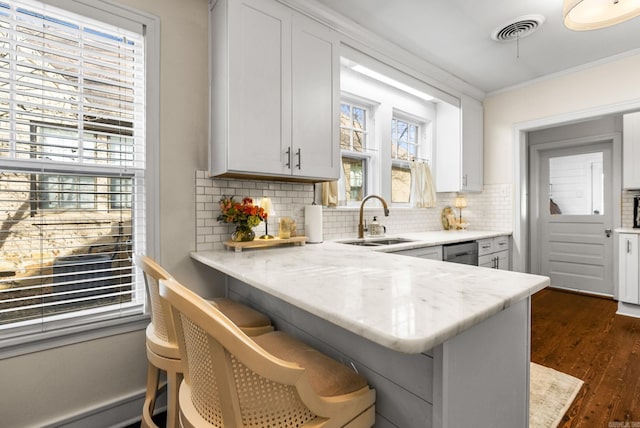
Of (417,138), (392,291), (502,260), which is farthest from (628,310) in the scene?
(392,291)

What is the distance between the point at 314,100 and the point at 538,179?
4.37 metres

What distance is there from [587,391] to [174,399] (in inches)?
98.1

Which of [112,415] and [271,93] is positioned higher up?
[271,93]

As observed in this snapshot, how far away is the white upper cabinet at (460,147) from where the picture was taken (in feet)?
12.5

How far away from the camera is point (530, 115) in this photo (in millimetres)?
3779

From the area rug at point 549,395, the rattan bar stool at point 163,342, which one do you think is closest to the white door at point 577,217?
the area rug at point 549,395

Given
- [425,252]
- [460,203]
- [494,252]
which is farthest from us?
[460,203]

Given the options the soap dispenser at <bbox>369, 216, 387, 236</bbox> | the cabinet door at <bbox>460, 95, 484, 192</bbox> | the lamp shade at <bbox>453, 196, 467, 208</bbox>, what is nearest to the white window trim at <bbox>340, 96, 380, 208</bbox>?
the soap dispenser at <bbox>369, 216, 387, 236</bbox>

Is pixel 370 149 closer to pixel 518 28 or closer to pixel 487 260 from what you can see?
pixel 518 28

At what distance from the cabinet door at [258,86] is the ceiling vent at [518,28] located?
1.88m

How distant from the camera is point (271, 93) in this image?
2.02m

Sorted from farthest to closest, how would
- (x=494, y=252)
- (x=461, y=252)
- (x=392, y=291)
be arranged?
(x=494, y=252)
(x=461, y=252)
(x=392, y=291)

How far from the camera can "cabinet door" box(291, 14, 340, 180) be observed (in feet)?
7.03

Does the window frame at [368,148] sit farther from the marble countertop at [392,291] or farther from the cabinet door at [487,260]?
the marble countertop at [392,291]
